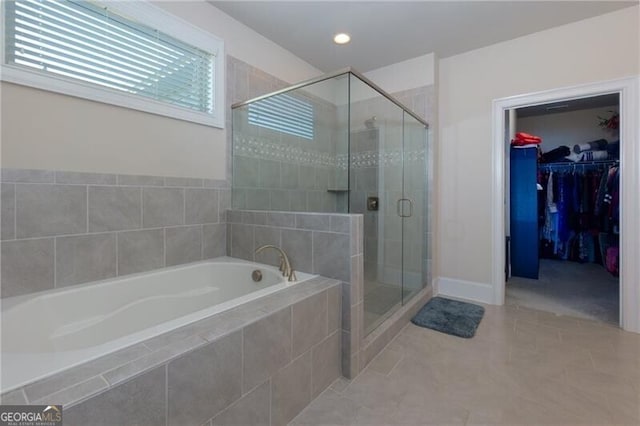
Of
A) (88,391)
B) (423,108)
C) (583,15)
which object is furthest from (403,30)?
(88,391)

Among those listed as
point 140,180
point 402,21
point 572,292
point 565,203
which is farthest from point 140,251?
point 565,203

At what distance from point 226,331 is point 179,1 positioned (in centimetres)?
229

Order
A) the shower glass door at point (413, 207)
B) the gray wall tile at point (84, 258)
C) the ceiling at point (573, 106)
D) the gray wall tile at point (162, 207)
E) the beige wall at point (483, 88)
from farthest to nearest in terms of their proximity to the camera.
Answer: the ceiling at point (573, 106) < the shower glass door at point (413, 207) < the beige wall at point (483, 88) < the gray wall tile at point (162, 207) < the gray wall tile at point (84, 258)

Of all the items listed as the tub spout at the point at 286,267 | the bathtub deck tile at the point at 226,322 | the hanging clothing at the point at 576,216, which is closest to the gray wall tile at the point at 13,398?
the bathtub deck tile at the point at 226,322

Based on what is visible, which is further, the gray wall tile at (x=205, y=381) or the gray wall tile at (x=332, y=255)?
the gray wall tile at (x=332, y=255)

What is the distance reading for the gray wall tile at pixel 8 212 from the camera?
1.36 meters

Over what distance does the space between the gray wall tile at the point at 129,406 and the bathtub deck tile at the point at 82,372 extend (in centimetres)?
8

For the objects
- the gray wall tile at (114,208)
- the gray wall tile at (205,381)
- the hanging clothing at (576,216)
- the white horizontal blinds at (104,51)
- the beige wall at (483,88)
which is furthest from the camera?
the hanging clothing at (576,216)

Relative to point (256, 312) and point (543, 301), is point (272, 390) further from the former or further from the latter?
point (543, 301)

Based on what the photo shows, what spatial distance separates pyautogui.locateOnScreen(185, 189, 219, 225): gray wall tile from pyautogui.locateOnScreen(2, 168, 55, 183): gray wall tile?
2.45 ft

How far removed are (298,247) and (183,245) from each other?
903 millimetres

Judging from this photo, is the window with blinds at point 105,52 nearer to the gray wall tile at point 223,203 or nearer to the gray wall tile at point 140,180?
the gray wall tile at point 140,180

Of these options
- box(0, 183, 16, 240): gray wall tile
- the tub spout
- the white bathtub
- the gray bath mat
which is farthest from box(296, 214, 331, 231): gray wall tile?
box(0, 183, 16, 240): gray wall tile

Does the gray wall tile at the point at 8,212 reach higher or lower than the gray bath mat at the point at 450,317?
higher
